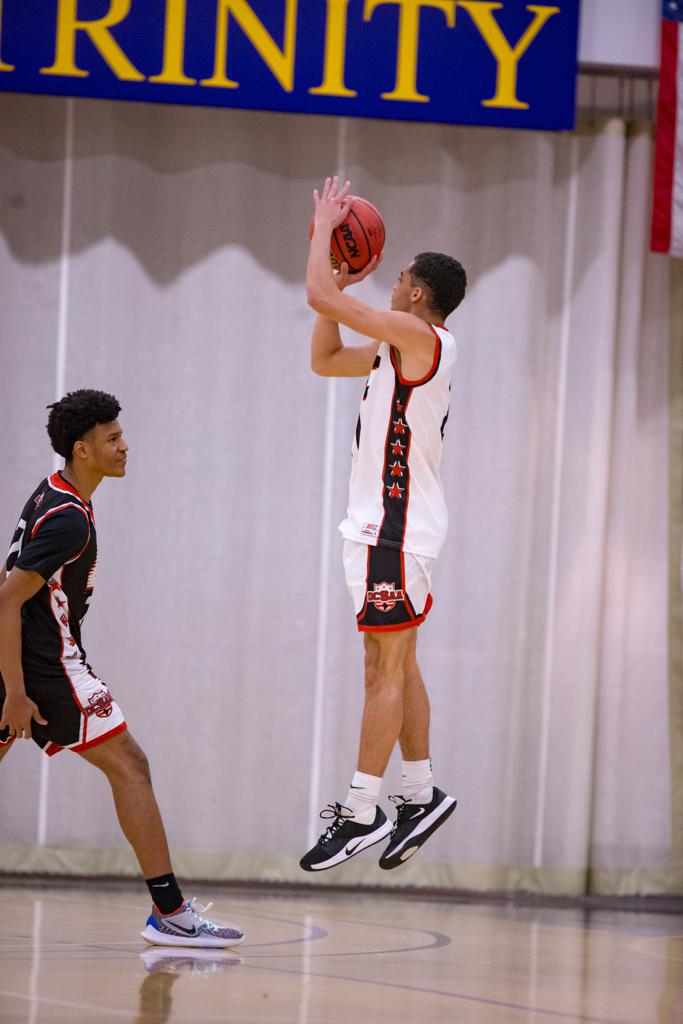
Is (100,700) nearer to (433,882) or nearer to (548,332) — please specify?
(433,882)

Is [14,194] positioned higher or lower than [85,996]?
higher

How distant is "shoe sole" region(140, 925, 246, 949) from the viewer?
165 inches

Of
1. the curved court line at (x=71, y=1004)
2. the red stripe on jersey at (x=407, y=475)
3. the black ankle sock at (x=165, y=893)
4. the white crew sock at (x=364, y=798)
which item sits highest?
the red stripe on jersey at (x=407, y=475)

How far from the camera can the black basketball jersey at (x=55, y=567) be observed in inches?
152

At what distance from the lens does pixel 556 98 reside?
18.9 ft

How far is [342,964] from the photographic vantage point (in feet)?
13.3

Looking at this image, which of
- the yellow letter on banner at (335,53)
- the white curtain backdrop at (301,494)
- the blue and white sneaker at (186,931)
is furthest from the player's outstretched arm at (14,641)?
the yellow letter on banner at (335,53)

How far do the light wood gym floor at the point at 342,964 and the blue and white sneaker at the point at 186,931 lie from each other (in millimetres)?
48

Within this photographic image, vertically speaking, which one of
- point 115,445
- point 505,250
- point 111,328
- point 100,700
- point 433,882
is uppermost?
point 505,250

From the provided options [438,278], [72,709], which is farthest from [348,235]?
[72,709]

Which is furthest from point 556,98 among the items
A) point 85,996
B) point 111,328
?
point 85,996

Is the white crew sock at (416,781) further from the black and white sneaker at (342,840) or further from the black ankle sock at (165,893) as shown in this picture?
the black ankle sock at (165,893)

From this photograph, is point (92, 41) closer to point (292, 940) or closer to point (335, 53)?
point (335, 53)

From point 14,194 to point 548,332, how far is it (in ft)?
7.90
